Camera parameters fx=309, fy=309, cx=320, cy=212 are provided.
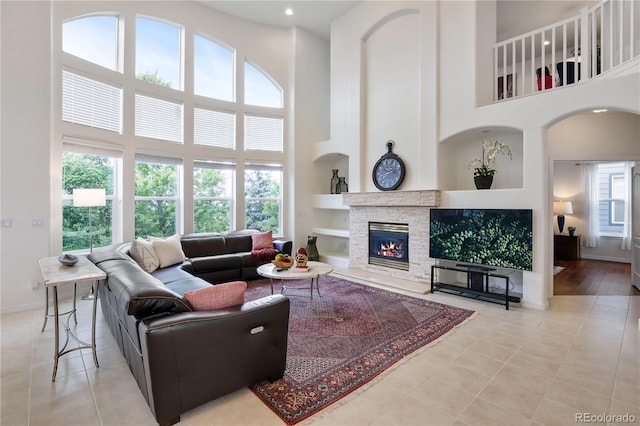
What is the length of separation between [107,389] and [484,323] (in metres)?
3.72

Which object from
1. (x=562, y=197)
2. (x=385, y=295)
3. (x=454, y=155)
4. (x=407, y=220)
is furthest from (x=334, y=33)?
(x=562, y=197)

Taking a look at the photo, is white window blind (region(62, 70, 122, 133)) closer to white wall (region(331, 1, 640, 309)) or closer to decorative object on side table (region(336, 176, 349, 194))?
white wall (region(331, 1, 640, 309))

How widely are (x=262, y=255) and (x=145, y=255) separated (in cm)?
189

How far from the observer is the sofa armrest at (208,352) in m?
1.84

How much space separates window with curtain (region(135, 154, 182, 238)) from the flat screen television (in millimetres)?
4735

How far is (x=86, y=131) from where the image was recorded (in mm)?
4730

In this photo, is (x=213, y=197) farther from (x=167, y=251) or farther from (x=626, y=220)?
(x=626, y=220)

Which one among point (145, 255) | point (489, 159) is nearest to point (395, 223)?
point (489, 159)

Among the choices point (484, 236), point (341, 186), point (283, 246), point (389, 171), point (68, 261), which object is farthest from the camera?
point (341, 186)

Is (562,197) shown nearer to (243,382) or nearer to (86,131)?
(243,382)

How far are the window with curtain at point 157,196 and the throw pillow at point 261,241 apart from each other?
4.91 feet

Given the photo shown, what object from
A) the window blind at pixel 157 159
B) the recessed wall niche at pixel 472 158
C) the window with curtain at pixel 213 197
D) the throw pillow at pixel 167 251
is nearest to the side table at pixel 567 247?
the recessed wall niche at pixel 472 158

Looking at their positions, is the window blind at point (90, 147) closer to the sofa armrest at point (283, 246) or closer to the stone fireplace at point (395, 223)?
the sofa armrest at point (283, 246)

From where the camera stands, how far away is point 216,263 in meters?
5.14
